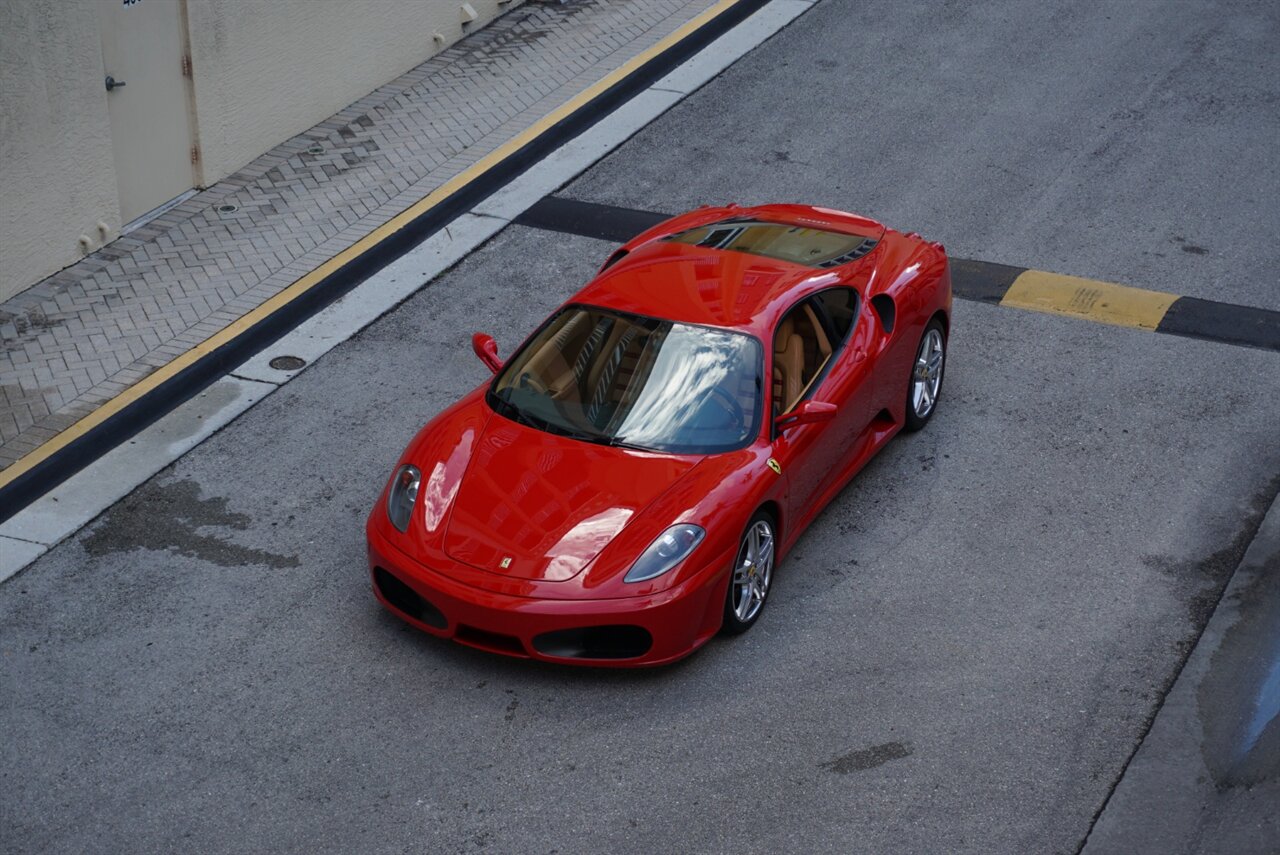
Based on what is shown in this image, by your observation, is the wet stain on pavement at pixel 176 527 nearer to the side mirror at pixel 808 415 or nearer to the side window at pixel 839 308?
the side mirror at pixel 808 415

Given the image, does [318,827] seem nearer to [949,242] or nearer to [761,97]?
[949,242]

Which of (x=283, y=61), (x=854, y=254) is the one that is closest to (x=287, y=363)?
(x=283, y=61)

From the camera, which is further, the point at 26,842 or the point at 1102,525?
the point at 1102,525

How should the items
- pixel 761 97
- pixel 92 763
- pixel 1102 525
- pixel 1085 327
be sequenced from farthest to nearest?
pixel 761 97
pixel 1085 327
pixel 1102 525
pixel 92 763

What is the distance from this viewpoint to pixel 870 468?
8844 mm

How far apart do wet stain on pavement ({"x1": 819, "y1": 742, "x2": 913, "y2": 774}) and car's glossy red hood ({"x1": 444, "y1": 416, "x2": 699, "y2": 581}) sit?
140 centimetres

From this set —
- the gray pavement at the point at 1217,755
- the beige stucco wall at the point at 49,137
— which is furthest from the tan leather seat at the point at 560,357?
the beige stucco wall at the point at 49,137

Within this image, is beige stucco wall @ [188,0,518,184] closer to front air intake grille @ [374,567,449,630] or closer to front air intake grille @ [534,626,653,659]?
front air intake grille @ [374,567,449,630]

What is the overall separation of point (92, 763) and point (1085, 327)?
22.2ft

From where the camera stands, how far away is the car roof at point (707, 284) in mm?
7996

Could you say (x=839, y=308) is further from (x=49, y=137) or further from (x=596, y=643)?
(x=49, y=137)

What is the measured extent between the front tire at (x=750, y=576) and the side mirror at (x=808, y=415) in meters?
0.48

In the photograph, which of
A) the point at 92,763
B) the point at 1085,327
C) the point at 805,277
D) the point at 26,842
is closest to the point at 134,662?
the point at 92,763

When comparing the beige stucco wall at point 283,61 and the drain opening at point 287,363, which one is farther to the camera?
the beige stucco wall at point 283,61
